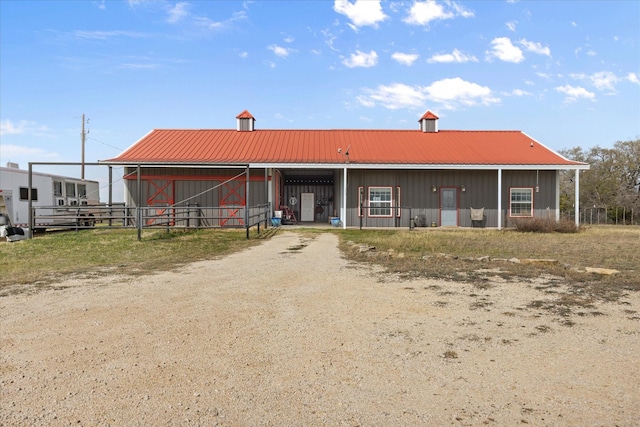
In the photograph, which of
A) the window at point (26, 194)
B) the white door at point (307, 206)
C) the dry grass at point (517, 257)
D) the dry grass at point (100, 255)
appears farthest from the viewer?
the white door at point (307, 206)

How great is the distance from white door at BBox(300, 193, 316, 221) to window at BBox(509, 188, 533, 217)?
991 cm

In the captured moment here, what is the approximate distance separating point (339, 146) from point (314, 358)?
18992 millimetres

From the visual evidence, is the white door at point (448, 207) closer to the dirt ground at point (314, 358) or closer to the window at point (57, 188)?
the dirt ground at point (314, 358)

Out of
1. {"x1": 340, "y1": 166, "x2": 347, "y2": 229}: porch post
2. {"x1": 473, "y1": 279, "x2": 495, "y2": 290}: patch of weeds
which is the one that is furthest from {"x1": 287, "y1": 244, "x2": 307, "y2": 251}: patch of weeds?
{"x1": 340, "y1": 166, "x2": 347, "y2": 229}: porch post

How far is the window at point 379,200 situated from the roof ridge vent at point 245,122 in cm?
819

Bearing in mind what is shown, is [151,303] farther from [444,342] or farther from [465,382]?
[465,382]

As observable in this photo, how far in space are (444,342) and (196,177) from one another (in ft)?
56.7

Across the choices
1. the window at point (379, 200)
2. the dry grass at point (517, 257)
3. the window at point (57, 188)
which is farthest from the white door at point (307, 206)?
the window at point (57, 188)

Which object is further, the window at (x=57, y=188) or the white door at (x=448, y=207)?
the white door at (x=448, y=207)

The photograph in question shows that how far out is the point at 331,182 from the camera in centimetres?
2445

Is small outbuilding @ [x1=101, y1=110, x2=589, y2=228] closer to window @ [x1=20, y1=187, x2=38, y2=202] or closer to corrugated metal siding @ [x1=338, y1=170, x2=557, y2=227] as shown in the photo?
corrugated metal siding @ [x1=338, y1=170, x2=557, y2=227]

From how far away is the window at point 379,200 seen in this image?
2023cm

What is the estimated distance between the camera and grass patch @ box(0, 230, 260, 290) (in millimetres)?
7992

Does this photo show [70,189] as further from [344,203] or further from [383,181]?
[383,181]
